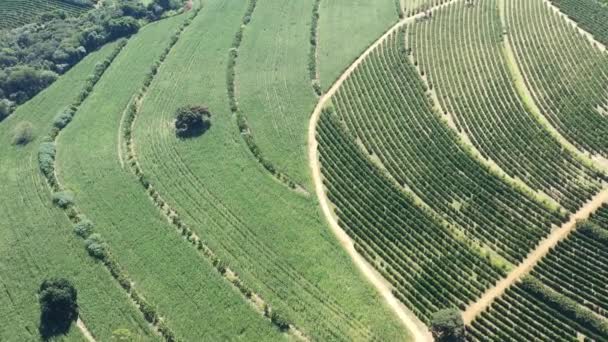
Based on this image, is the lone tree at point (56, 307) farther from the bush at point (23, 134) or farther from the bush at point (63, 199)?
the bush at point (23, 134)

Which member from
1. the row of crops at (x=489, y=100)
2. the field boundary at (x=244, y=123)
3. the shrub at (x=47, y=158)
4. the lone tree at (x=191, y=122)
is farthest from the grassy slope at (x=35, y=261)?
the row of crops at (x=489, y=100)

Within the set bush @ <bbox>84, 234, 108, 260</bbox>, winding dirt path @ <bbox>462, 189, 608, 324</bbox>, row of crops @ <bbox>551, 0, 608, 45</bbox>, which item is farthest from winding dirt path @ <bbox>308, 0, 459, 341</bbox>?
row of crops @ <bbox>551, 0, 608, 45</bbox>

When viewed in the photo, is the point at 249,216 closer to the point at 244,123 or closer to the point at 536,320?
the point at 244,123

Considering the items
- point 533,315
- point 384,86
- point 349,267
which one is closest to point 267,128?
point 384,86

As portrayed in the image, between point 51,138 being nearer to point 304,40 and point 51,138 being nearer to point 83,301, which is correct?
point 83,301

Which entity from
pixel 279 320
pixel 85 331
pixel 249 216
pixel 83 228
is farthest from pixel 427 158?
pixel 85 331

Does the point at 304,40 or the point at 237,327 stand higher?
the point at 304,40

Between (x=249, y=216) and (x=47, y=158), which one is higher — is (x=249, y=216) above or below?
above
